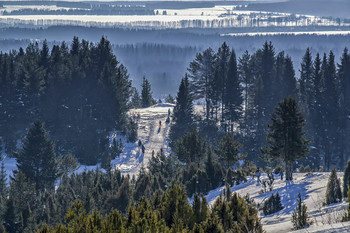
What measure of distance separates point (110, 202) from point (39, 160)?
78.3ft

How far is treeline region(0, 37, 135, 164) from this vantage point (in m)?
77.1

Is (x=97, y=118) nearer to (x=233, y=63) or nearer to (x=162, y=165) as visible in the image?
(x=233, y=63)

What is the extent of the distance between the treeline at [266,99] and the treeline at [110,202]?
20.7 metres

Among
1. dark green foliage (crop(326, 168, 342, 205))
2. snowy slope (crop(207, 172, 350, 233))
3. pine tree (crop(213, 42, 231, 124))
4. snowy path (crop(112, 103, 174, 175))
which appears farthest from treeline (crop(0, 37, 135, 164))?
dark green foliage (crop(326, 168, 342, 205))

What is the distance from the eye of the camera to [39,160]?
59.9 m

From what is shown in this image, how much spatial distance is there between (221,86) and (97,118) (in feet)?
52.8

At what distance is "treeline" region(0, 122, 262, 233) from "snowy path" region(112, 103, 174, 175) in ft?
28.6

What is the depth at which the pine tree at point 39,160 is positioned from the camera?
59094mm

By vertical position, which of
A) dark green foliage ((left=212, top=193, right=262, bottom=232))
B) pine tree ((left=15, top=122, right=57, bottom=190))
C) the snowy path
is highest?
dark green foliage ((left=212, top=193, right=262, bottom=232))

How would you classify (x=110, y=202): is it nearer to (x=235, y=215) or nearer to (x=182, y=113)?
(x=235, y=215)

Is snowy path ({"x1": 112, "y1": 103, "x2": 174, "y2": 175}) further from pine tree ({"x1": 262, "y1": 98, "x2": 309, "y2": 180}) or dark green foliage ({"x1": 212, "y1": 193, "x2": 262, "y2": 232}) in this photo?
dark green foliage ({"x1": 212, "y1": 193, "x2": 262, "y2": 232})

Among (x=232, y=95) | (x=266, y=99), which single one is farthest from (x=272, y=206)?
(x=266, y=99)

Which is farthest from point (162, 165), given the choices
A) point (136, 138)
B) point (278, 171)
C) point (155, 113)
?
point (155, 113)

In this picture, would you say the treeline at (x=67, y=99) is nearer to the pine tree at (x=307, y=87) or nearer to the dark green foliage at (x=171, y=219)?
the pine tree at (x=307, y=87)
